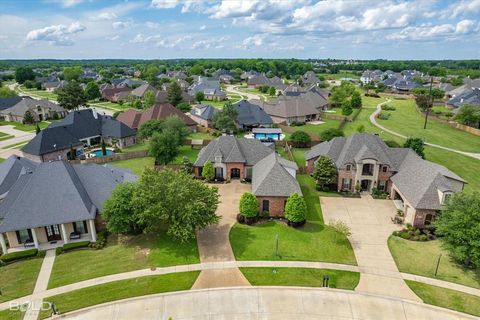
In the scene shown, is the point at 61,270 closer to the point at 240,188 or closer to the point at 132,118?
the point at 240,188

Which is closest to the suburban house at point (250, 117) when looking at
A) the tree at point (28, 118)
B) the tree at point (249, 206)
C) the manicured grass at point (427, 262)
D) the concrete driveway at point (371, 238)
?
the concrete driveway at point (371, 238)

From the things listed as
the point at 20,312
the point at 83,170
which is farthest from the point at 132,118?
the point at 20,312

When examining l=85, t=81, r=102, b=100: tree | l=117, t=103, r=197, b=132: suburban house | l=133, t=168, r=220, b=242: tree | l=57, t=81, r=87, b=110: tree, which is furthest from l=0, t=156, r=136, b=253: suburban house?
l=85, t=81, r=102, b=100: tree

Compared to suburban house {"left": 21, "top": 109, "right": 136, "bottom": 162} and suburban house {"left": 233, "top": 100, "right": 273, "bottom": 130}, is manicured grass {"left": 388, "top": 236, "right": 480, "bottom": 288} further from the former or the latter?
suburban house {"left": 21, "top": 109, "right": 136, "bottom": 162}

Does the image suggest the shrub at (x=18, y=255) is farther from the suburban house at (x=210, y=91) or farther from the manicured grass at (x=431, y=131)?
the suburban house at (x=210, y=91)

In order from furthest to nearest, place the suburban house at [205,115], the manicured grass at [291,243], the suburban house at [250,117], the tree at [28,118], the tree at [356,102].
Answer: the tree at [356,102] < the tree at [28,118] < the suburban house at [205,115] < the suburban house at [250,117] < the manicured grass at [291,243]

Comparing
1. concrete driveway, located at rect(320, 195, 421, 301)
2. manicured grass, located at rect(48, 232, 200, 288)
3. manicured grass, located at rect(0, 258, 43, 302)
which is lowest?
concrete driveway, located at rect(320, 195, 421, 301)
